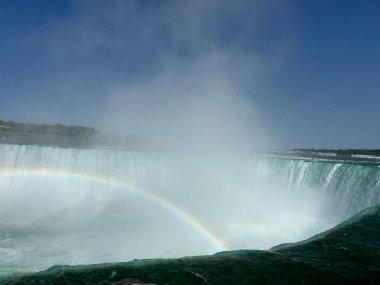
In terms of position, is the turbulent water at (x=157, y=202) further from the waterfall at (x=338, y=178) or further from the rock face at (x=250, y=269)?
the rock face at (x=250, y=269)

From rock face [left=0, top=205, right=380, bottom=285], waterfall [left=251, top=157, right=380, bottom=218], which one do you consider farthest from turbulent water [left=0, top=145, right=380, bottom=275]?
rock face [left=0, top=205, right=380, bottom=285]

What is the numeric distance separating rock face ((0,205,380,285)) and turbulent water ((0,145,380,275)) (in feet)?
20.6

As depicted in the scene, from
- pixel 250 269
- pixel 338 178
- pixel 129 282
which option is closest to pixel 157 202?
pixel 338 178

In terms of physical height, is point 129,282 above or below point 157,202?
below

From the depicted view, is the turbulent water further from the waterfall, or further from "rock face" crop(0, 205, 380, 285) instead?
"rock face" crop(0, 205, 380, 285)

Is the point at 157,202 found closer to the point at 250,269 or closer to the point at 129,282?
the point at 250,269

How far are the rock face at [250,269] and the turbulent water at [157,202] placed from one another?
6.28m

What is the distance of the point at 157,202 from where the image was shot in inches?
910

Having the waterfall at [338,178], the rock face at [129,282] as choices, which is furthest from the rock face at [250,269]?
the waterfall at [338,178]

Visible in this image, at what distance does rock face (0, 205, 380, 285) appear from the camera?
486 centimetres

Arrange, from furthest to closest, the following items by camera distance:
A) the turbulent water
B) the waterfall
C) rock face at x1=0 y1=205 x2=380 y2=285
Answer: the waterfall < the turbulent water < rock face at x1=0 y1=205 x2=380 y2=285

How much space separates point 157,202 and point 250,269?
18.2 metres

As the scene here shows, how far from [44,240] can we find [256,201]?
38.9ft

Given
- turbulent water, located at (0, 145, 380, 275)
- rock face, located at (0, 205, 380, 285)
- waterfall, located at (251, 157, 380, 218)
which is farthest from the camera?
waterfall, located at (251, 157, 380, 218)
